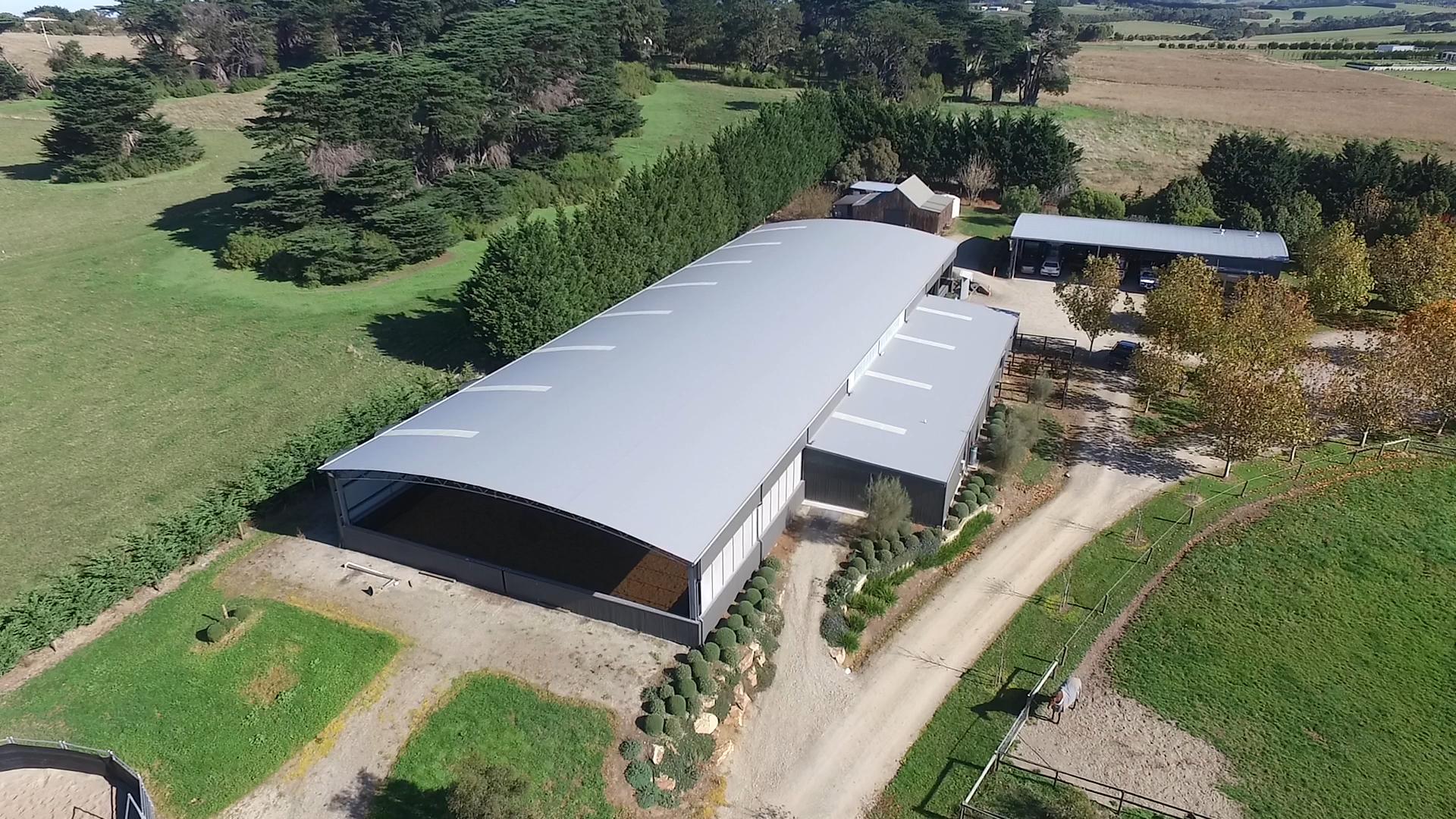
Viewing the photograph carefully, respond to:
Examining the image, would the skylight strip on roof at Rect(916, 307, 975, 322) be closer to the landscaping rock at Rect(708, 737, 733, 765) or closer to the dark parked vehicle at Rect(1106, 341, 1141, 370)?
the dark parked vehicle at Rect(1106, 341, 1141, 370)

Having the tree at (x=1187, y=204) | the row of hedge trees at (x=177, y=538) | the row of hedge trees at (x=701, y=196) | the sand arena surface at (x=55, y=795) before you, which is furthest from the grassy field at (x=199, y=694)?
the tree at (x=1187, y=204)

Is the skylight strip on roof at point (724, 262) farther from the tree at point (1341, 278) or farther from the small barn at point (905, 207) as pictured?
the tree at point (1341, 278)

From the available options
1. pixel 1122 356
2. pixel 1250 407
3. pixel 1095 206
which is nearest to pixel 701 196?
pixel 1122 356

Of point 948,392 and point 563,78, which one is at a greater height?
point 563,78

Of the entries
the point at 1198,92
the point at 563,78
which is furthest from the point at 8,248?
the point at 1198,92

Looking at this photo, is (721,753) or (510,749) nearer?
(510,749)

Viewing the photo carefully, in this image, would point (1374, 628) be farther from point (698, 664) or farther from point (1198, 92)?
point (1198, 92)

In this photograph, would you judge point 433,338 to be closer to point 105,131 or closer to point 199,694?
point 199,694

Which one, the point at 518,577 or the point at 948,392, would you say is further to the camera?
the point at 948,392
